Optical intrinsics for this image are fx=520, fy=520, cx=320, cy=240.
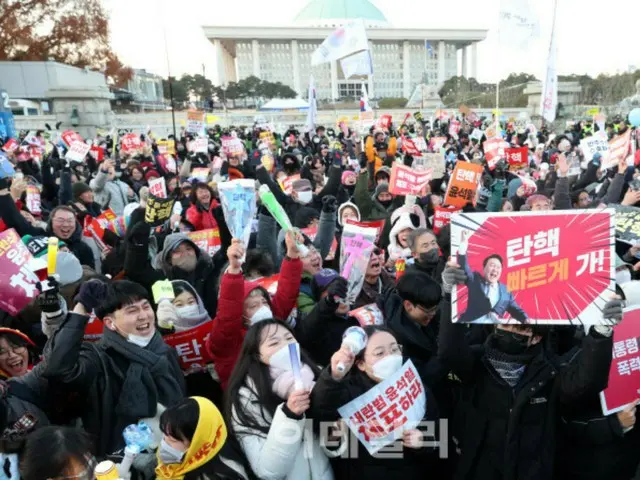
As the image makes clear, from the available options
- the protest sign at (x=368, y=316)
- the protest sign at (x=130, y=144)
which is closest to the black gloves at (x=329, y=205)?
the protest sign at (x=368, y=316)

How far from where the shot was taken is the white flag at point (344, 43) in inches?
511

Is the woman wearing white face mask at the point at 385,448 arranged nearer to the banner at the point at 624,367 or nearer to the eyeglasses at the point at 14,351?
the banner at the point at 624,367

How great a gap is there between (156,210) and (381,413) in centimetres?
220

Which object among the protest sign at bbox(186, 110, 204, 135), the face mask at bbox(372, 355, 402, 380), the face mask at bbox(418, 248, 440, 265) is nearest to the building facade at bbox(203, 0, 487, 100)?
the protest sign at bbox(186, 110, 204, 135)

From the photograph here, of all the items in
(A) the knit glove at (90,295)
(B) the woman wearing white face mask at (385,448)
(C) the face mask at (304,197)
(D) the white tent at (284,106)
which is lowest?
(B) the woman wearing white face mask at (385,448)

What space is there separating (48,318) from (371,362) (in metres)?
1.36

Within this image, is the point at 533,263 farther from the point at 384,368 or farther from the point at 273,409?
the point at 273,409

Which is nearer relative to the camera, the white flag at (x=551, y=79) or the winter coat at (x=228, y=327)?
the winter coat at (x=228, y=327)

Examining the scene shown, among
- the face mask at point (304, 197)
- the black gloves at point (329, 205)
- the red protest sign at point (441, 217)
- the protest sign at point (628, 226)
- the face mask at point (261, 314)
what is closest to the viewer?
the face mask at point (261, 314)

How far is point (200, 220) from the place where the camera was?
16.4 ft

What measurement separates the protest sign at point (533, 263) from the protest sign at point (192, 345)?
144cm

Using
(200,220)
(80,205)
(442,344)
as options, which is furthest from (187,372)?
(80,205)

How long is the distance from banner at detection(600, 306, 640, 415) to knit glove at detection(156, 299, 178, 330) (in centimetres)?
196

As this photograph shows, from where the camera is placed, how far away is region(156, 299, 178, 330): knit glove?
2.56 metres
